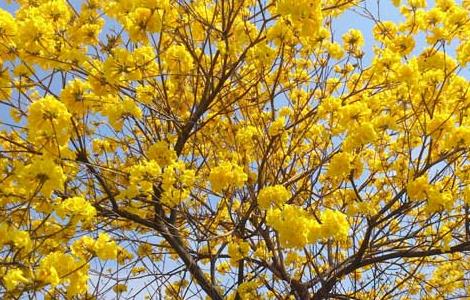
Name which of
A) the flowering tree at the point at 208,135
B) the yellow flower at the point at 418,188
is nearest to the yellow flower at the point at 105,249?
the flowering tree at the point at 208,135

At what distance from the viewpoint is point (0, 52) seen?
3514mm

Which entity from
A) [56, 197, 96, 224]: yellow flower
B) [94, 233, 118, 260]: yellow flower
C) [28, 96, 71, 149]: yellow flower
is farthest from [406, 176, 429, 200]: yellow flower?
[28, 96, 71, 149]: yellow flower

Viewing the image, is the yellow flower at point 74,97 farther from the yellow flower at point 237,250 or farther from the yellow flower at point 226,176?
the yellow flower at point 237,250

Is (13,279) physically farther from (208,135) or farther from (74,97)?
(208,135)

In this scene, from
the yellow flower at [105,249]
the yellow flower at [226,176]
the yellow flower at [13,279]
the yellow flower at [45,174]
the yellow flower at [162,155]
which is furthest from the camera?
the yellow flower at [162,155]

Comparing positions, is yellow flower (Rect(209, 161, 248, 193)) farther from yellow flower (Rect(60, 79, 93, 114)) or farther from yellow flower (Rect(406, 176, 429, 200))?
yellow flower (Rect(406, 176, 429, 200))

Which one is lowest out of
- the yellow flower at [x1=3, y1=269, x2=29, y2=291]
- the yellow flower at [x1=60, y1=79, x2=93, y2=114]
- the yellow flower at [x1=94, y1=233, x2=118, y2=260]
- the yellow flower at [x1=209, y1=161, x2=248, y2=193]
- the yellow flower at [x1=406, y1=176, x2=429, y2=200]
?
the yellow flower at [x1=3, y1=269, x2=29, y2=291]

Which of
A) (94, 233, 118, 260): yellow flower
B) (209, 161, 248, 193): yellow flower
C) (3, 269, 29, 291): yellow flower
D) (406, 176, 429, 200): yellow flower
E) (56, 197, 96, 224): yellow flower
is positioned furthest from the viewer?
(406, 176, 429, 200): yellow flower

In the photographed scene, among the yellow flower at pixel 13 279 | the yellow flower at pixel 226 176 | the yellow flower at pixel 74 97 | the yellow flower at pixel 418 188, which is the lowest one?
the yellow flower at pixel 13 279

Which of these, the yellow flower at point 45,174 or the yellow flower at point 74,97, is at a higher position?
the yellow flower at point 74,97

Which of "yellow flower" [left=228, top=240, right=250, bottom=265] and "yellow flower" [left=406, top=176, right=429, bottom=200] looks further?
"yellow flower" [left=228, top=240, right=250, bottom=265]

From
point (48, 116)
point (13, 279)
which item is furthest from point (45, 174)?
point (13, 279)

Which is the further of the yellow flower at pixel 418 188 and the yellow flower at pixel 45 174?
the yellow flower at pixel 418 188

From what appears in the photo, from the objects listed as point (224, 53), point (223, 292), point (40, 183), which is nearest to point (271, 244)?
point (223, 292)
